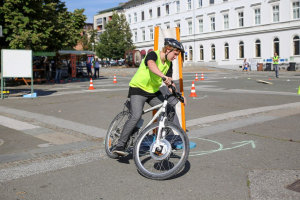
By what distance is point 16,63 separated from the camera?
15.1 meters

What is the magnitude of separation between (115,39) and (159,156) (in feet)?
221

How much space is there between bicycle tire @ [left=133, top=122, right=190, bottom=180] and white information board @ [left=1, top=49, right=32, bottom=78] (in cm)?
1192

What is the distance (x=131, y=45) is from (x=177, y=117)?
67.7 m

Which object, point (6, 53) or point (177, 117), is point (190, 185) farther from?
point (6, 53)

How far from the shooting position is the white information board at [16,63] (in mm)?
14922

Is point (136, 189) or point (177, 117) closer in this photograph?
point (136, 189)

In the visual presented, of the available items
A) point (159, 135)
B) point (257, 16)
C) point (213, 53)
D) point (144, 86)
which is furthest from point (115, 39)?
point (159, 135)

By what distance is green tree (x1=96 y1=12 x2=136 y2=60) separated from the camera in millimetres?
69812

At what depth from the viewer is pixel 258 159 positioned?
5297mm

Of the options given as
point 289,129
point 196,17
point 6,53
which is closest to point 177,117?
point 289,129

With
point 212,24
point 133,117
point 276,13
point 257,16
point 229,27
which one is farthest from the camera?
point 212,24

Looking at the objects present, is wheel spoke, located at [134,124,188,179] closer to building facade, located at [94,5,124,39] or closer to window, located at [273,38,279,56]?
window, located at [273,38,279,56]

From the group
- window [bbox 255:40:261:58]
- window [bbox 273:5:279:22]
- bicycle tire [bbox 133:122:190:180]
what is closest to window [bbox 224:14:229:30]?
window [bbox 255:40:261:58]

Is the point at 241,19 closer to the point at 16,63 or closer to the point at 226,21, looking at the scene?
the point at 226,21
